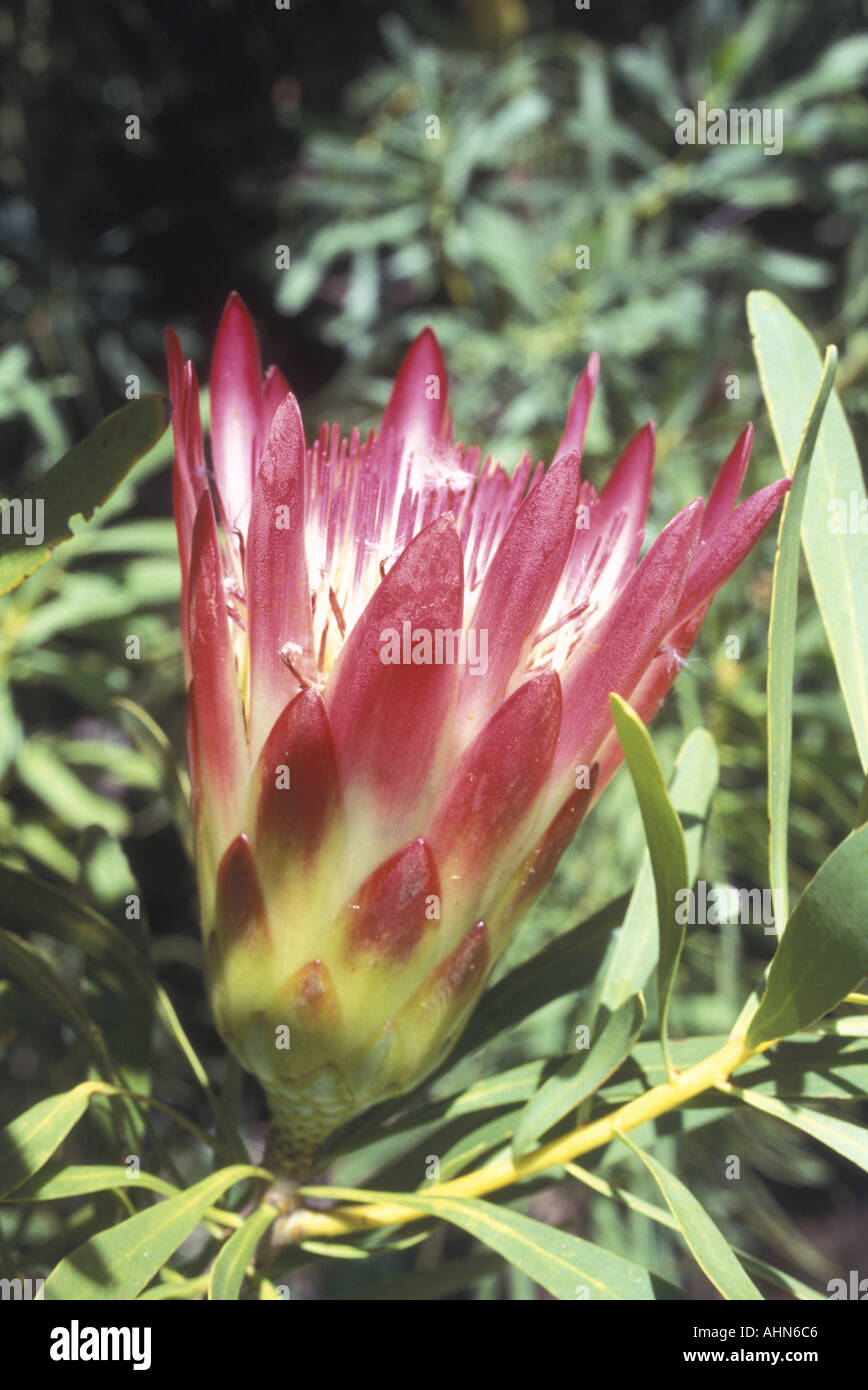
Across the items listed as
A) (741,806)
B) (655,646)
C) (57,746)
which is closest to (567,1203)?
(741,806)

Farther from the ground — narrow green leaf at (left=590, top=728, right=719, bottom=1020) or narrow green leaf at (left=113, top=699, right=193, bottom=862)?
narrow green leaf at (left=113, top=699, right=193, bottom=862)

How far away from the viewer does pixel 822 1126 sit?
0.42 m

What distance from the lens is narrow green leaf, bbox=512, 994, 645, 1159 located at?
0.40m

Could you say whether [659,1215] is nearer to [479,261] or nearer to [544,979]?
[544,979]

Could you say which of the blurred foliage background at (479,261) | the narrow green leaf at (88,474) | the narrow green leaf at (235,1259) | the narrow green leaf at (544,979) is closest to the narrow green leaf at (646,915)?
the narrow green leaf at (544,979)

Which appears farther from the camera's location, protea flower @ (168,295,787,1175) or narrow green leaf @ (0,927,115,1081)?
narrow green leaf @ (0,927,115,1081)

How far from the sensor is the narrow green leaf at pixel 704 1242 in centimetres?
36

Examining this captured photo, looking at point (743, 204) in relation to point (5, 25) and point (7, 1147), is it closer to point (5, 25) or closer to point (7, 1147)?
point (5, 25)

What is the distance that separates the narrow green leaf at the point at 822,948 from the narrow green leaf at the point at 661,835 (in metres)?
0.04

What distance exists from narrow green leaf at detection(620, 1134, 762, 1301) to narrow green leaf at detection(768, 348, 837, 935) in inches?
4.0

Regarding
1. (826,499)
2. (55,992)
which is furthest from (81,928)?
(826,499)

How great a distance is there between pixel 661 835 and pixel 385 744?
0.11 m

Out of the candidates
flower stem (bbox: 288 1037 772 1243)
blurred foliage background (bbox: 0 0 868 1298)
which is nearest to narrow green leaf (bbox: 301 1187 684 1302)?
flower stem (bbox: 288 1037 772 1243)

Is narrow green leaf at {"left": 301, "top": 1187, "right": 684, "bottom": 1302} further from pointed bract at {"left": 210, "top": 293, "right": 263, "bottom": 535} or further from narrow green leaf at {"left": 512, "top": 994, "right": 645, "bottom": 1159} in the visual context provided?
pointed bract at {"left": 210, "top": 293, "right": 263, "bottom": 535}
